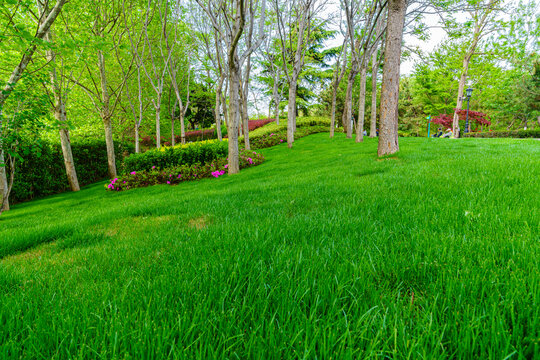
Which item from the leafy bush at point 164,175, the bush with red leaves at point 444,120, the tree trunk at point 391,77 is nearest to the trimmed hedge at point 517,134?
the bush with red leaves at point 444,120

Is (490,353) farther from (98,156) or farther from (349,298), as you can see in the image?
(98,156)

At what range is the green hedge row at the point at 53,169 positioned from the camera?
349 inches

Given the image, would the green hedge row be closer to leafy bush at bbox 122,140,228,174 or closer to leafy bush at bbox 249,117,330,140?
leafy bush at bbox 122,140,228,174

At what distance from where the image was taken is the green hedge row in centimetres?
888

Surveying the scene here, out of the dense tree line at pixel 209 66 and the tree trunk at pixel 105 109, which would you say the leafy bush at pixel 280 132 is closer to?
the dense tree line at pixel 209 66

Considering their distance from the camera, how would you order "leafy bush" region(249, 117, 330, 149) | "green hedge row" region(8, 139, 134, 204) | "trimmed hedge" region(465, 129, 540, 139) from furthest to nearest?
"trimmed hedge" region(465, 129, 540, 139) < "leafy bush" region(249, 117, 330, 149) < "green hedge row" region(8, 139, 134, 204)

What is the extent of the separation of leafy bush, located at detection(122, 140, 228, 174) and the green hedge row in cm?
282

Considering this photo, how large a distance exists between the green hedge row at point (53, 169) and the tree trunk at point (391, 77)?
11091 millimetres

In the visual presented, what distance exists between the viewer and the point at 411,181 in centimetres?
346

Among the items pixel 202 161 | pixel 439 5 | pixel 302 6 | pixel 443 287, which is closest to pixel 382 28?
pixel 439 5

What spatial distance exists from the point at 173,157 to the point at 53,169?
18.9 ft

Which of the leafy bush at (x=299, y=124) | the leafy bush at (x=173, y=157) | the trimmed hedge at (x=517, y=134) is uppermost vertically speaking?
the leafy bush at (x=299, y=124)

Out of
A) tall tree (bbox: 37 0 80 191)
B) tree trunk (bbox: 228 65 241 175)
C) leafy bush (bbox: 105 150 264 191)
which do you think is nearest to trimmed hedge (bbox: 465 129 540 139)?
tree trunk (bbox: 228 65 241 175)

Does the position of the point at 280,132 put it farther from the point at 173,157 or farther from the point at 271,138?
the point at 173,157
